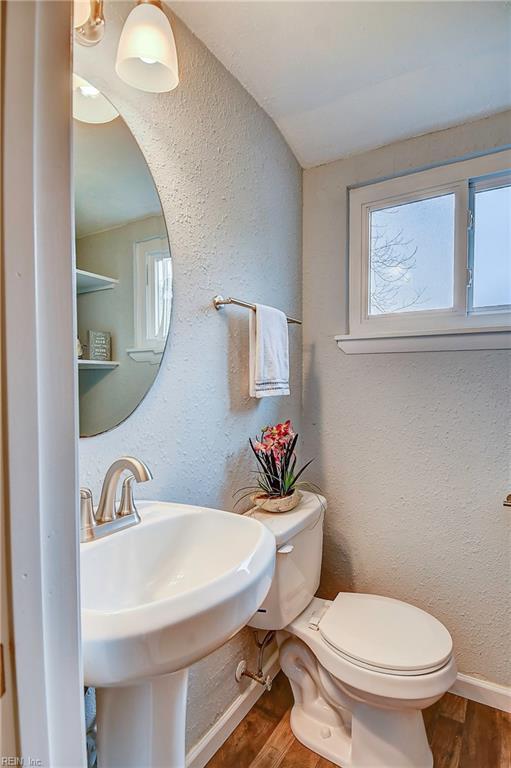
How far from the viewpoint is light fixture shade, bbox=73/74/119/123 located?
84 centimetres

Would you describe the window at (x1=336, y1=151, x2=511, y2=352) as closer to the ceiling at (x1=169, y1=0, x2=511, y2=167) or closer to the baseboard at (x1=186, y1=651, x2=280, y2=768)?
the ceiling at (x1=169, y1=0, x2=511, y2=167)

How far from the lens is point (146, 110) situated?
99cm

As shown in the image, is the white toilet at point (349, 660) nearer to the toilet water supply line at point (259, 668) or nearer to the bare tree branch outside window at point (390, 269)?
the toilet water supply line at point (259, 668)

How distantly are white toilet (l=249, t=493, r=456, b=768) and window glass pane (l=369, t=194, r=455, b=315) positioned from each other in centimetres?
88

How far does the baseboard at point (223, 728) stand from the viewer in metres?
1.13

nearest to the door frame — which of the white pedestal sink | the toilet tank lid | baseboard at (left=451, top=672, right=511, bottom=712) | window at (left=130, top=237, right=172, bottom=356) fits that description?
the white pedestal sink

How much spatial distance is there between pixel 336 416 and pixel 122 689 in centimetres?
122

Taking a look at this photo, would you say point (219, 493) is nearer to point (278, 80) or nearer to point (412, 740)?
point (412, 740)

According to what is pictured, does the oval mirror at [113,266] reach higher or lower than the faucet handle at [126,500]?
higher

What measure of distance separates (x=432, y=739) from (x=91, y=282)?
1704 millimetres

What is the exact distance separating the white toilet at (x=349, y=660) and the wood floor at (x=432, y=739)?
59 mm

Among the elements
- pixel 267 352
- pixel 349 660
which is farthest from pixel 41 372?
pixel 349 660

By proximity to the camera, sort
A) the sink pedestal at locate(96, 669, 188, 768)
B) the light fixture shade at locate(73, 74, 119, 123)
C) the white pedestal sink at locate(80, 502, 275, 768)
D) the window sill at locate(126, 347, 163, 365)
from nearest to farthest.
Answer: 1. the white pedestal sink at locate(80, 502, 275, 768)
2. the sink pedestal at locate(96, 669, 188, 768)
3. the light fixture shade at locate(73, 74, 119, 123)
4. the window sill at locate(126, 347, 163, 365)

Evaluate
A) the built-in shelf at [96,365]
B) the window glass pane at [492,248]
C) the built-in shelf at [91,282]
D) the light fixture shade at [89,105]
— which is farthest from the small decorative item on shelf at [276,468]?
the light fixture shade at [89,105]
